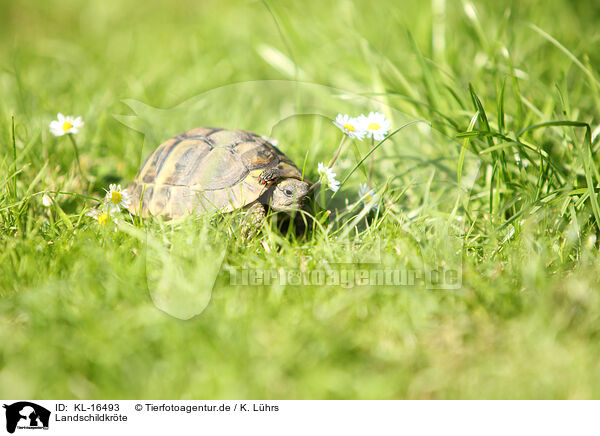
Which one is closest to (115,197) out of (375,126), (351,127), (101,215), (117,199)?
(117,199)

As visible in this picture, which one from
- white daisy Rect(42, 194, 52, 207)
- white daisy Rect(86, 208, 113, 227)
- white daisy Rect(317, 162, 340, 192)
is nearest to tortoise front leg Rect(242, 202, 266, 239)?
white daisy Rect(317, 162, 340, 192)

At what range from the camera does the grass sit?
1.64 metres

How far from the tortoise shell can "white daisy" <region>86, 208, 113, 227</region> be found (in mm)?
150

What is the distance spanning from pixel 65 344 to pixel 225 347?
0.56 metres

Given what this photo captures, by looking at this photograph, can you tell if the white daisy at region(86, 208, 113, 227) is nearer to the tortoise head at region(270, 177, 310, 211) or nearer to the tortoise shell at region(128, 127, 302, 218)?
the tortoise shell at region(128, 127, 302, 218)

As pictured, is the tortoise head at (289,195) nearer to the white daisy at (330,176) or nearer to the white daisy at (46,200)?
the white daisy at (330,176)

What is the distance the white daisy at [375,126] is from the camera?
2.47 meters
